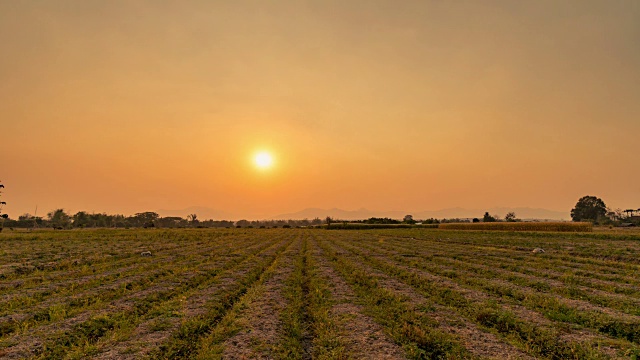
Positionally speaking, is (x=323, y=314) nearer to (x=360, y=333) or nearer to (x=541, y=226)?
(x=360, y=333)

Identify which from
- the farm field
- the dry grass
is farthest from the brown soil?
the dry grass

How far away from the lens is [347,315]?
13.3m

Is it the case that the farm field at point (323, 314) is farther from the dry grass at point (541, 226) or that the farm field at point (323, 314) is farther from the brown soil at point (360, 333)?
the dry grass at point (541, 226)

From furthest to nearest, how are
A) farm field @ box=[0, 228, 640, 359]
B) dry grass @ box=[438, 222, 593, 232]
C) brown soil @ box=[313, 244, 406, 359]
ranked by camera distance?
dry grass @ box=[438, 222, 593, 232] < farm field @ box=[0, 228, 640, 359] < brown soil @ box=[313, 244, 406, 359]

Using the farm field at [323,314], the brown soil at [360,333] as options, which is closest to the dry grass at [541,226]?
the farm field at [323,314]

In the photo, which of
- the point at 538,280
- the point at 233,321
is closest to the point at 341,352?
the point at 233,321

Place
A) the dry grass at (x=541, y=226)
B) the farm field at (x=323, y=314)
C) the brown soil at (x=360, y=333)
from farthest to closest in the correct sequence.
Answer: the dry grass at (x=541, y=226), the farm field at (x=323, y=314), the brown soil at (x=360, y=333)

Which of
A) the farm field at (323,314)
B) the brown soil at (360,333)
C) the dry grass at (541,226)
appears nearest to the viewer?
the brown soil at (360,333)

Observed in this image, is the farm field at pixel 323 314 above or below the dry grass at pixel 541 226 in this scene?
below

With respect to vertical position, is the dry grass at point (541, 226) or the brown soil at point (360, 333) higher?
the dry grass at point (541, 226)

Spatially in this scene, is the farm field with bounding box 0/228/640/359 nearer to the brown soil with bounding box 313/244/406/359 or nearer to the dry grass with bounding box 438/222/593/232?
the brown soil with bounding box 313/244/406/359

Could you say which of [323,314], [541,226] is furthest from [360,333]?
[541,226]

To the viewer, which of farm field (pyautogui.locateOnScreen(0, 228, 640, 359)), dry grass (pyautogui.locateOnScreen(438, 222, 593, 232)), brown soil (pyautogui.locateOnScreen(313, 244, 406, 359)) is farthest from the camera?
dry grass (pyautogui.locateOnScreen(438, 222, 593, 232))

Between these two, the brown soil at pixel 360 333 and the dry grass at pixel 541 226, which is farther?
the dry grass at pixel 541 226
